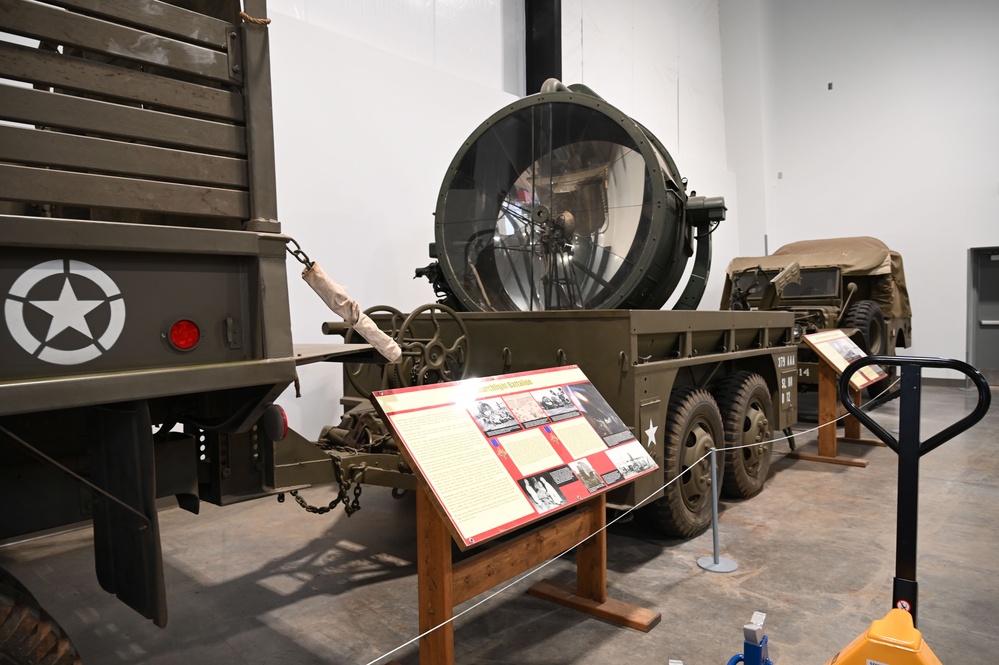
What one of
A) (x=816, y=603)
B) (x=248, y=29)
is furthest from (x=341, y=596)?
(x=248, y=29)

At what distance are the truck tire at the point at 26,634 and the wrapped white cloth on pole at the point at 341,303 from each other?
103cm

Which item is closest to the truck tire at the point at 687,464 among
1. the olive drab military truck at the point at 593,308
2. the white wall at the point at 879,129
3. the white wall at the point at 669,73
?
the olive drab military truck at the point at 593,308

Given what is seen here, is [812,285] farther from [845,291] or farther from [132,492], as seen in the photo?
[132,492]

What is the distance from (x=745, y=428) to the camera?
4.70m

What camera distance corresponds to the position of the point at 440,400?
2355 mm

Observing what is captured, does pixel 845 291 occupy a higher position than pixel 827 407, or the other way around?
pixel 845 291

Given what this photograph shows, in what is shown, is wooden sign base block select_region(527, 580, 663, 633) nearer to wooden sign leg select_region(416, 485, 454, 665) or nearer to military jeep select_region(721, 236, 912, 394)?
wooden sign leg select_region(416, 485, 454, 665)

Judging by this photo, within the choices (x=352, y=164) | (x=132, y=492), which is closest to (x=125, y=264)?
(x=132, y=492)

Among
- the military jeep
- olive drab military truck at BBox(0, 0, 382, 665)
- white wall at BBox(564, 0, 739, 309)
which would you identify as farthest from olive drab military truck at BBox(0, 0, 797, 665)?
white wall at BBox(564, 0, 739, 309)

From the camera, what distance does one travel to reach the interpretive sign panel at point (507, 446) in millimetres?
2135

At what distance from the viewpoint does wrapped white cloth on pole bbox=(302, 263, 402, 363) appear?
209 cm

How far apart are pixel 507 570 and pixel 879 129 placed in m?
12.7

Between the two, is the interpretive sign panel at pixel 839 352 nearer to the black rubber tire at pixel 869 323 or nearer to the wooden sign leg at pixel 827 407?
the wooden sign leg at pixel 827 407

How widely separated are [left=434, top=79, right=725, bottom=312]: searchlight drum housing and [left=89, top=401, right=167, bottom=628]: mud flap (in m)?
2.91
